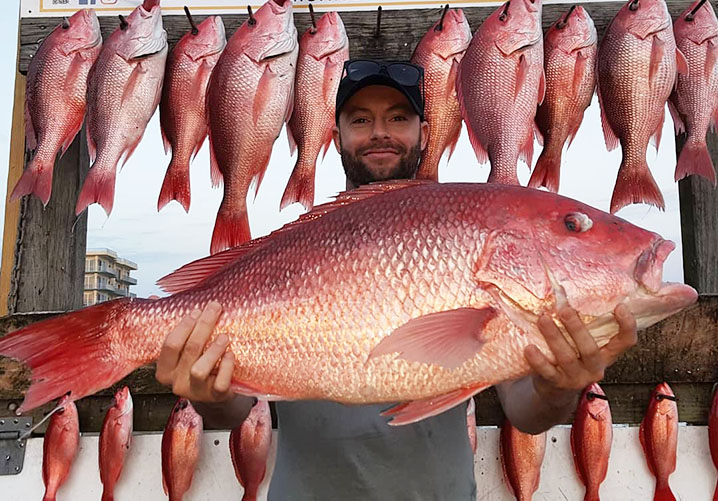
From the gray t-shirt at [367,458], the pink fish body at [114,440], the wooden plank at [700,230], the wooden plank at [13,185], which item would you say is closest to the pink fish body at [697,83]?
the wooden plank at [700,230]

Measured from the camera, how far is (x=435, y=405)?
158cm

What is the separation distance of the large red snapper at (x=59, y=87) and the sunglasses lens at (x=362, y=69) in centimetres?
140

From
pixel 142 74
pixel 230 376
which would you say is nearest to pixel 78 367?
pixel 230 376

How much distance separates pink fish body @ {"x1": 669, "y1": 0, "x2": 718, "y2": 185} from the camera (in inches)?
119

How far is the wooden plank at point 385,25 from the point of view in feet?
10.6

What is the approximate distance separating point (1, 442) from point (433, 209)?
2636 millimetres

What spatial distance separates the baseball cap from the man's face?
36 mm

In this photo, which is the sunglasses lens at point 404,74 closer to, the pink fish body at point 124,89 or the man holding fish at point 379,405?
the man holding fish at point 379,405

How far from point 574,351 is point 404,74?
4.89ft

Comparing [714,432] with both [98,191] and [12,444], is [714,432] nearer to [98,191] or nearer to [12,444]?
[98,191]

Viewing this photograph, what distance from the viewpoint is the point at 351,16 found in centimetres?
328

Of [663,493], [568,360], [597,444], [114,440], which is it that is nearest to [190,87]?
[114,440]

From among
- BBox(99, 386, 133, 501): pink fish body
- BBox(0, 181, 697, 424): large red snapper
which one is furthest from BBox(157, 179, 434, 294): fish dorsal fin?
BBox(99, 386, 133, 501): pink fish body

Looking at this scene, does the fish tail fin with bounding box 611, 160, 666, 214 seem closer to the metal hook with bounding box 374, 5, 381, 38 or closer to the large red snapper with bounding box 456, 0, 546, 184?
the large red snapper with bounding box 456, 0, 546, 184
